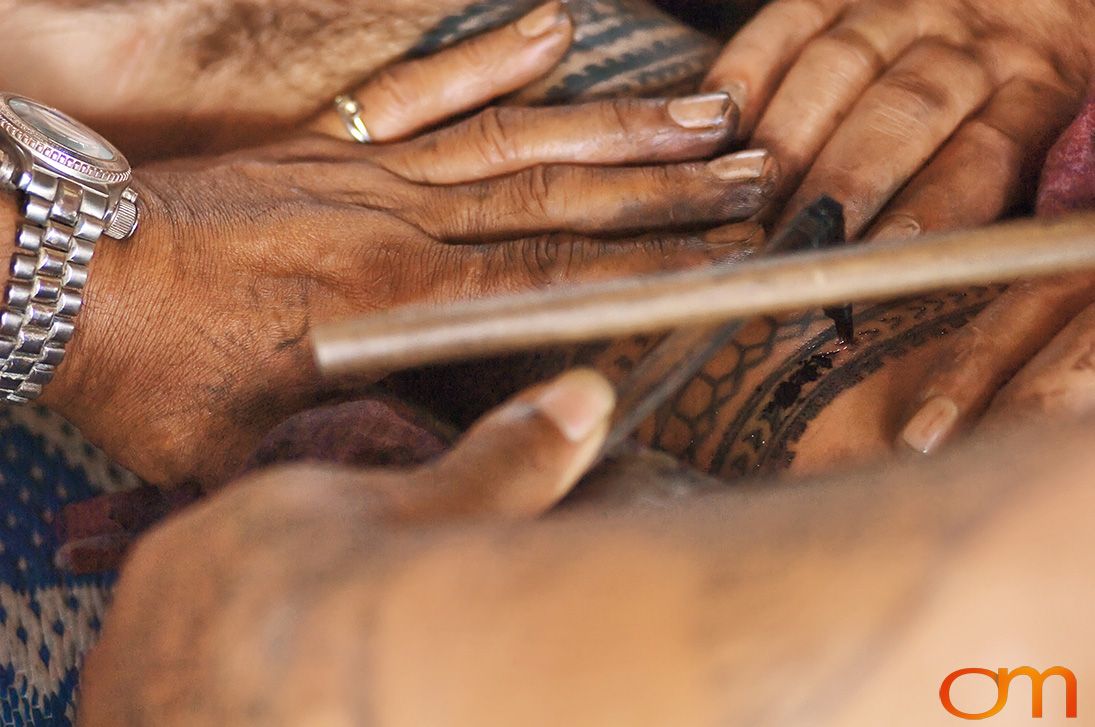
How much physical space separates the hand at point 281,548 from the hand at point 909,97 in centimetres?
46

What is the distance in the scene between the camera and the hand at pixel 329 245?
0.74 metres

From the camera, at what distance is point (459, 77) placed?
0.95m

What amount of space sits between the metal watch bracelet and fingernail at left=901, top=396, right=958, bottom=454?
1.91 ft

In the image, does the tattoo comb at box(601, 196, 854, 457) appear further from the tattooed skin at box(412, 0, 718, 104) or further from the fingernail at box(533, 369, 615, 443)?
the tattooed skin at box(412, 0, 718, 104)

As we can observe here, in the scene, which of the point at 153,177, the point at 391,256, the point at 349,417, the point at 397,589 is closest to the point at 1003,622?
the point at 397,589

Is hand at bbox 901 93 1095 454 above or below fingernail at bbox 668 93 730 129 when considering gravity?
below

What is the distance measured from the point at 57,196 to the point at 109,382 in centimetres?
15

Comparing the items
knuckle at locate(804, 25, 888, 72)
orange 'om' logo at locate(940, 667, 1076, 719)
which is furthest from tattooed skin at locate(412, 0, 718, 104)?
orange 'om' logo at locate(940, 667, 1076, 719)

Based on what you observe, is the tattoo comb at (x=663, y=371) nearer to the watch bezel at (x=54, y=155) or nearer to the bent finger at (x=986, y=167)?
the bent finger at (x=986, y=167)

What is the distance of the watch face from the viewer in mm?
698

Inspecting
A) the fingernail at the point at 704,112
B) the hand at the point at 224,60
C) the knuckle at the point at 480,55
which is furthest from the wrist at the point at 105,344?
the fingernail at the point at 704,112

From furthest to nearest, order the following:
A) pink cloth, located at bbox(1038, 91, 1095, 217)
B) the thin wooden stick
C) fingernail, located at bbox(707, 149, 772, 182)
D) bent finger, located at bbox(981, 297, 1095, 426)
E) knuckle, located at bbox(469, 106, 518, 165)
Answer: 1. knuckle, located at bbox(469, 106, 518, 165)
2. fingernail, located at bbox(707, 149, 772, 182)
3. pink cloth, located at bbox(1038, 91, 1095, 217)
4. bent finger, located at bbox(981, 297, 1095, 426)
5. the thin wooden stick

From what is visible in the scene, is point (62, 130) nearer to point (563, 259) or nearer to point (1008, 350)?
point (563, 259)

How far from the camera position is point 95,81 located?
3.02 ft
